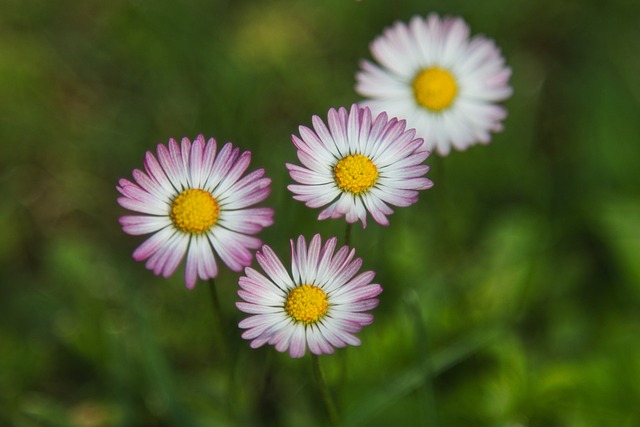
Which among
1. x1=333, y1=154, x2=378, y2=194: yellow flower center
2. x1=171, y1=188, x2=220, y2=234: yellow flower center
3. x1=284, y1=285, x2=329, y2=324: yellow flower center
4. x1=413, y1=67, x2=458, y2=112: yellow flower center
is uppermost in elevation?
x1=413, y1=67, x2=458, y2=112: yellow flower center

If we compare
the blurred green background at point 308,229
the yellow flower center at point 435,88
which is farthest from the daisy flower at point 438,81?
the blurred green background at point 308,229

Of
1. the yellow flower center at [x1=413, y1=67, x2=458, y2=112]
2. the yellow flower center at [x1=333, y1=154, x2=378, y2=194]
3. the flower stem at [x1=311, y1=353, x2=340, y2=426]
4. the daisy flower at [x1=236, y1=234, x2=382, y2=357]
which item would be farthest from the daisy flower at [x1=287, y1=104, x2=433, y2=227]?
the yellow flower center at [x1=413, y1=67, x2=458, y2=112]

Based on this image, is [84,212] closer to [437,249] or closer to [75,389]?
[75,389]

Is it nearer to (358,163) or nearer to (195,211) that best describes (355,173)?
(358,163)

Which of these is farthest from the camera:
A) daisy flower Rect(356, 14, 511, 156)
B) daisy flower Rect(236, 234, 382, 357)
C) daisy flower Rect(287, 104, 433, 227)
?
daisy flower Rect(356, 14, 511, 156)

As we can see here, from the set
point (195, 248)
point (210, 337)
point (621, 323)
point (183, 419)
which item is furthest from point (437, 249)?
point (195, 248)

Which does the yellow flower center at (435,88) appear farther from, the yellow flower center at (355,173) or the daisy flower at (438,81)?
the yellow flower center at (355,173)

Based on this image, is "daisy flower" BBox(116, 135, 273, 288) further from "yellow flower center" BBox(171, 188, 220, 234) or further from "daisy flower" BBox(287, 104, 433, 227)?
"daisy flower" BBox(287, 104, 433, 227)
